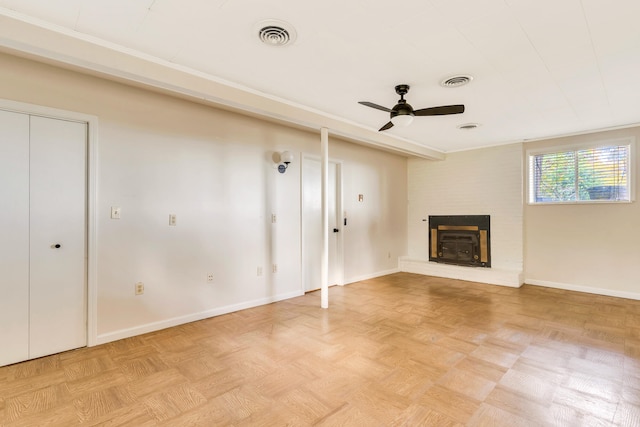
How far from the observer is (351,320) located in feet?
11.5

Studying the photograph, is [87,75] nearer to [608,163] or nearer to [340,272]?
[340,272]

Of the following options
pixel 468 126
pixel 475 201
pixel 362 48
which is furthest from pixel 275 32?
pixel 475 201

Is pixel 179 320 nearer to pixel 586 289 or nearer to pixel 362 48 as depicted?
pixel 362 48

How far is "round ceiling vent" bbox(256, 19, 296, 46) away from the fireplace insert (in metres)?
4.96

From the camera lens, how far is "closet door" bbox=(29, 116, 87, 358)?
100 inches

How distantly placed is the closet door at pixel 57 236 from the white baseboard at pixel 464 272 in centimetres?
534

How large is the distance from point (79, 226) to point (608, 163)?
6.75 meters

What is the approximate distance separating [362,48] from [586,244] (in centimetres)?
473

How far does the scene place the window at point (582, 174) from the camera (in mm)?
4520

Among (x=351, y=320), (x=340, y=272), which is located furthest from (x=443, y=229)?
(x=351, y=320)

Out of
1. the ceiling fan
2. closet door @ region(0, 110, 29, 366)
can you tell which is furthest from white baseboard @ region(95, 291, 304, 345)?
the ceiling fan

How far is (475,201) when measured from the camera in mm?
5871

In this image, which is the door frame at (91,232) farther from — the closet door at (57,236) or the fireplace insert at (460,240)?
the fireplace insert at (460,240)

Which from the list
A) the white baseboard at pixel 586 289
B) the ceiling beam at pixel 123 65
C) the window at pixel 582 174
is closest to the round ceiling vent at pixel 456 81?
the ceiling beam at pixel 123 65
